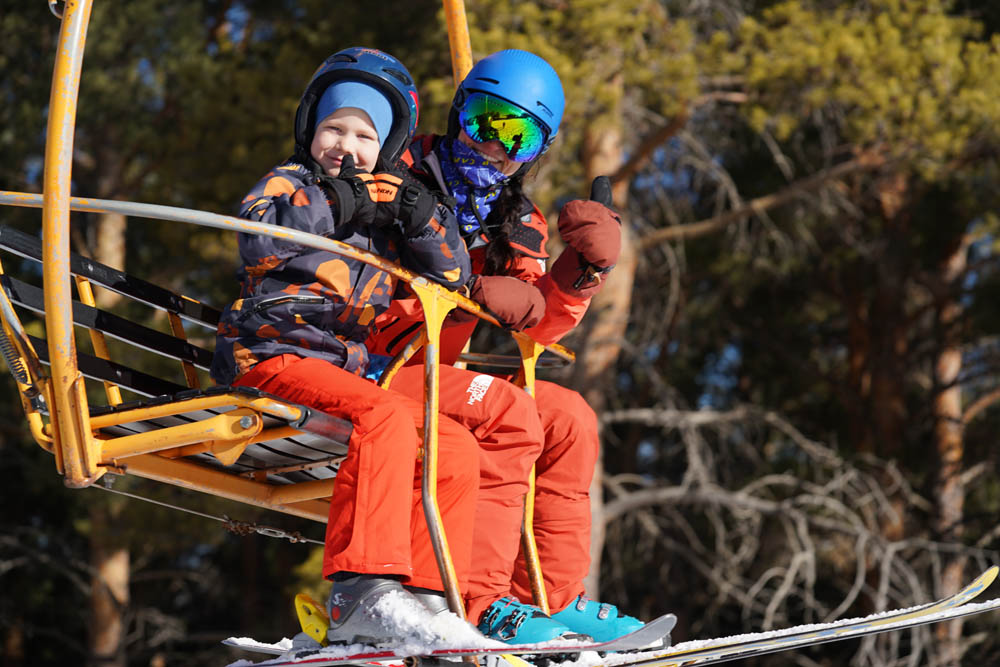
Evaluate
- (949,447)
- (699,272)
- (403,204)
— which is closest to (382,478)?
(403,204)

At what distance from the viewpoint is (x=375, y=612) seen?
258 centimetres

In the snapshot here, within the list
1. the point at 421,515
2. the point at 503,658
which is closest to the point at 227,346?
the point at 421,515

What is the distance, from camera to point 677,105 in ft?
29.1

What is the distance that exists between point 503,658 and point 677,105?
6699 mm

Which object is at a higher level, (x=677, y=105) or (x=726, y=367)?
(x=726, y=367)

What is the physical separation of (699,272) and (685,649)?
1056cm

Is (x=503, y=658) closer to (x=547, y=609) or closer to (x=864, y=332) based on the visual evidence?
(x=547, y=609)

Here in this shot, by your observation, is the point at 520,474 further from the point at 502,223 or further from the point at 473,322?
the point at 502,223

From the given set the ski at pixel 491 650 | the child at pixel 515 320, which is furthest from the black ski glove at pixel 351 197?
the ski at pixel 491 650

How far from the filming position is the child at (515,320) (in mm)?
3012

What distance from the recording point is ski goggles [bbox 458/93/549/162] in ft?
10.4

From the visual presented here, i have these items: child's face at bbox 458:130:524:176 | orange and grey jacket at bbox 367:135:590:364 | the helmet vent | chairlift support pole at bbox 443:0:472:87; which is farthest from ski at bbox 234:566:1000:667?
chairlift support pole at bbox 443:0:472:87

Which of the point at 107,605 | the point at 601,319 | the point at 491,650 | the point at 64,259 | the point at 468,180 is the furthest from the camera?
the point at 107,605

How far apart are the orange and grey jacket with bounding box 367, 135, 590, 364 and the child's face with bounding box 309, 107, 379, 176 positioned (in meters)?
0.25
